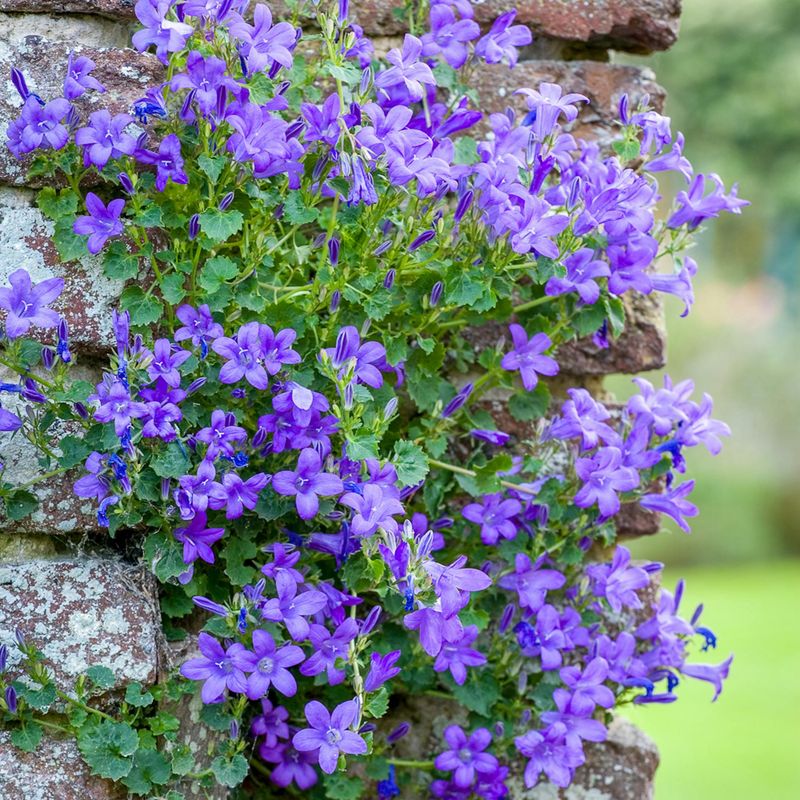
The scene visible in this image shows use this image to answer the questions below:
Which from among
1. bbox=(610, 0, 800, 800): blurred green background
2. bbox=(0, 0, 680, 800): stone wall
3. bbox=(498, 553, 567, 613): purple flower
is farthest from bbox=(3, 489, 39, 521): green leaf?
bbox=(610, 0, 800, 800): blurred green background

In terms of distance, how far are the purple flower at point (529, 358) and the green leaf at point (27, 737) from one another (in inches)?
32.2

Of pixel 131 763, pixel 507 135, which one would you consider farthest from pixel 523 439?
pixel 131 763

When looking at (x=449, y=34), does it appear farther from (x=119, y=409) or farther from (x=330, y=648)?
(x=330, y=648)

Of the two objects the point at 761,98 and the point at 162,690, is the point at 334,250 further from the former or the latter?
the point at 761,98

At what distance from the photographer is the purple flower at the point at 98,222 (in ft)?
4.99

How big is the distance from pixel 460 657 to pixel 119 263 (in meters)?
0.74

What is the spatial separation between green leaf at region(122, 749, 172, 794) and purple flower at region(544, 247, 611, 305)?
845 millimetres

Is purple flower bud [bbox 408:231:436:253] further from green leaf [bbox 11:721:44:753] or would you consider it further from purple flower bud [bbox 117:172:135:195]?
green leaf [bbox 11:721:44:753]

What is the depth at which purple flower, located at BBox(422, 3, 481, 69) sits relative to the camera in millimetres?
1741

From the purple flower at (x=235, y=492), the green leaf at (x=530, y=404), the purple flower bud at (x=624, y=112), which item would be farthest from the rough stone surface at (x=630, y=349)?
the purple flower at (x=235, y=492)

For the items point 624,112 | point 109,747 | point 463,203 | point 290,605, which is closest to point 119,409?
point 290,605

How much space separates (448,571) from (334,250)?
1.47 feet

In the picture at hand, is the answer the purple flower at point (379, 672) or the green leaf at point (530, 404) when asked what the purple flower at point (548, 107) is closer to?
the green leaf at point (530, 404)

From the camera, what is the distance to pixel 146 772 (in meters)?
1.51
